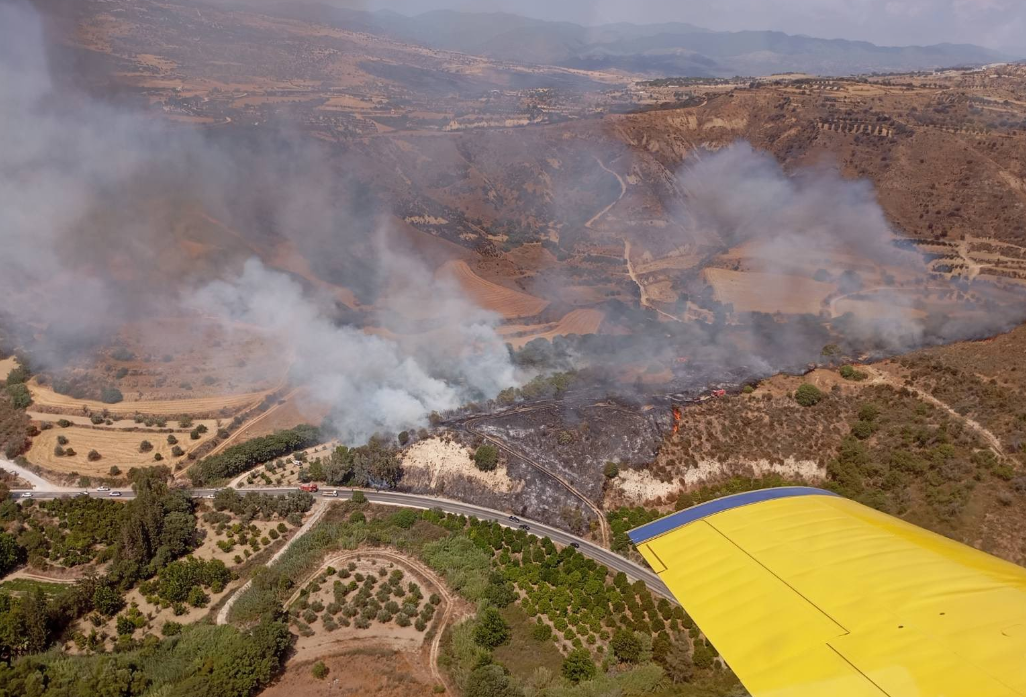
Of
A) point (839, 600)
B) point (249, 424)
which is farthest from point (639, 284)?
point (839, 600)

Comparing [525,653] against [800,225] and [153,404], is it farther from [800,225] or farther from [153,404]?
[800,225]

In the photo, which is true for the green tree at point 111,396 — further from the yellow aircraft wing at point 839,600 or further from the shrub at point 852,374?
the shrub at point 852,374

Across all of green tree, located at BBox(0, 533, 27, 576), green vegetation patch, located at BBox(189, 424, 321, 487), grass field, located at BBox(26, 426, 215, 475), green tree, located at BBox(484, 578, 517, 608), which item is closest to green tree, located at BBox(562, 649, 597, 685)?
green tree, located at BBox(484, 578, 517, 608)

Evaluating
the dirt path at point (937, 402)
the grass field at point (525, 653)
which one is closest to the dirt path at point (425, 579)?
the grass field at point (525, 653)

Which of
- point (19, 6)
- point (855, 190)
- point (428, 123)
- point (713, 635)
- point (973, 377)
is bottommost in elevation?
point (973, 377)

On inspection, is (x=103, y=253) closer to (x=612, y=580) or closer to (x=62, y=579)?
(x=62, y=579)

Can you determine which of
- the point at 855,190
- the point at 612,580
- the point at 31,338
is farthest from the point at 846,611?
the point at 855,190

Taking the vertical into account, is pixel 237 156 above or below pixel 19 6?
below
